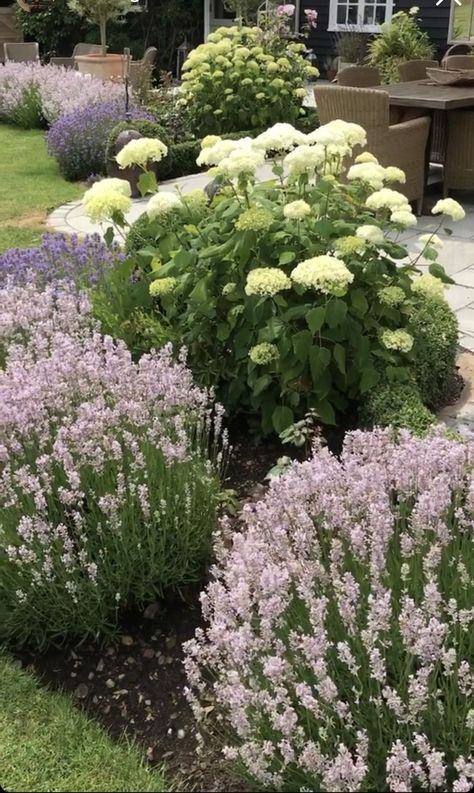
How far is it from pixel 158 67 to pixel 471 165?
1261cm

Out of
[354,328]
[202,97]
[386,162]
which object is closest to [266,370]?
[354,328]

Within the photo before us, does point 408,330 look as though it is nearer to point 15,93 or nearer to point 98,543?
point 98,543

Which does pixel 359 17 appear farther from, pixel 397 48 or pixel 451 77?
pixel 451 77

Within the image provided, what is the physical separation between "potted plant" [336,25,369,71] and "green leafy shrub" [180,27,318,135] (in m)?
6.01

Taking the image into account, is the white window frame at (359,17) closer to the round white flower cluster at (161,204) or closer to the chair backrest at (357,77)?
the chair backrest at (357,77)

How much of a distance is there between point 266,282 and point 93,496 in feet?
2.98

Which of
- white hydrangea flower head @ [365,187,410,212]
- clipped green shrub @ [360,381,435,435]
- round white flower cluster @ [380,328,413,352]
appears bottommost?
clipped green shrub @ [360,381,435,435]

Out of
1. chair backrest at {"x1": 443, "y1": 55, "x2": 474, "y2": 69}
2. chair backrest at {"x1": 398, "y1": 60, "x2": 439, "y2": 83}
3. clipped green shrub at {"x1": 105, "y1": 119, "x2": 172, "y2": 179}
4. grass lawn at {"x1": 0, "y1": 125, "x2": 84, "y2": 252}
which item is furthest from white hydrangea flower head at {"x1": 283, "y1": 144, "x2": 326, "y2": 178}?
chair backrest at {"x1": 443, "y1": 55, "x2": 474, "y2": 69}

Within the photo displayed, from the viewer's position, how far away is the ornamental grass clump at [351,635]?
1545 mm

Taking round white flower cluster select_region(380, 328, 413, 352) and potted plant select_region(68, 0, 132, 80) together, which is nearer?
round white flower cluster select_region(380, 328, 413, 352)

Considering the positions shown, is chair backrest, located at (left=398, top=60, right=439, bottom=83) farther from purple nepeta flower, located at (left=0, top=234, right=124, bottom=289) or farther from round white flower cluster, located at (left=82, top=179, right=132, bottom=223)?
round white flower cluster, located at (left=82, top=179, right=132, bottom=223)

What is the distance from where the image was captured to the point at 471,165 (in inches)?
254

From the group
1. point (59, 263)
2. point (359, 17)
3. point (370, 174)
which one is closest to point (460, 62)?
point (359, 17)

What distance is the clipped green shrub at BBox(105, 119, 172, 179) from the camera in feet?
24.8
